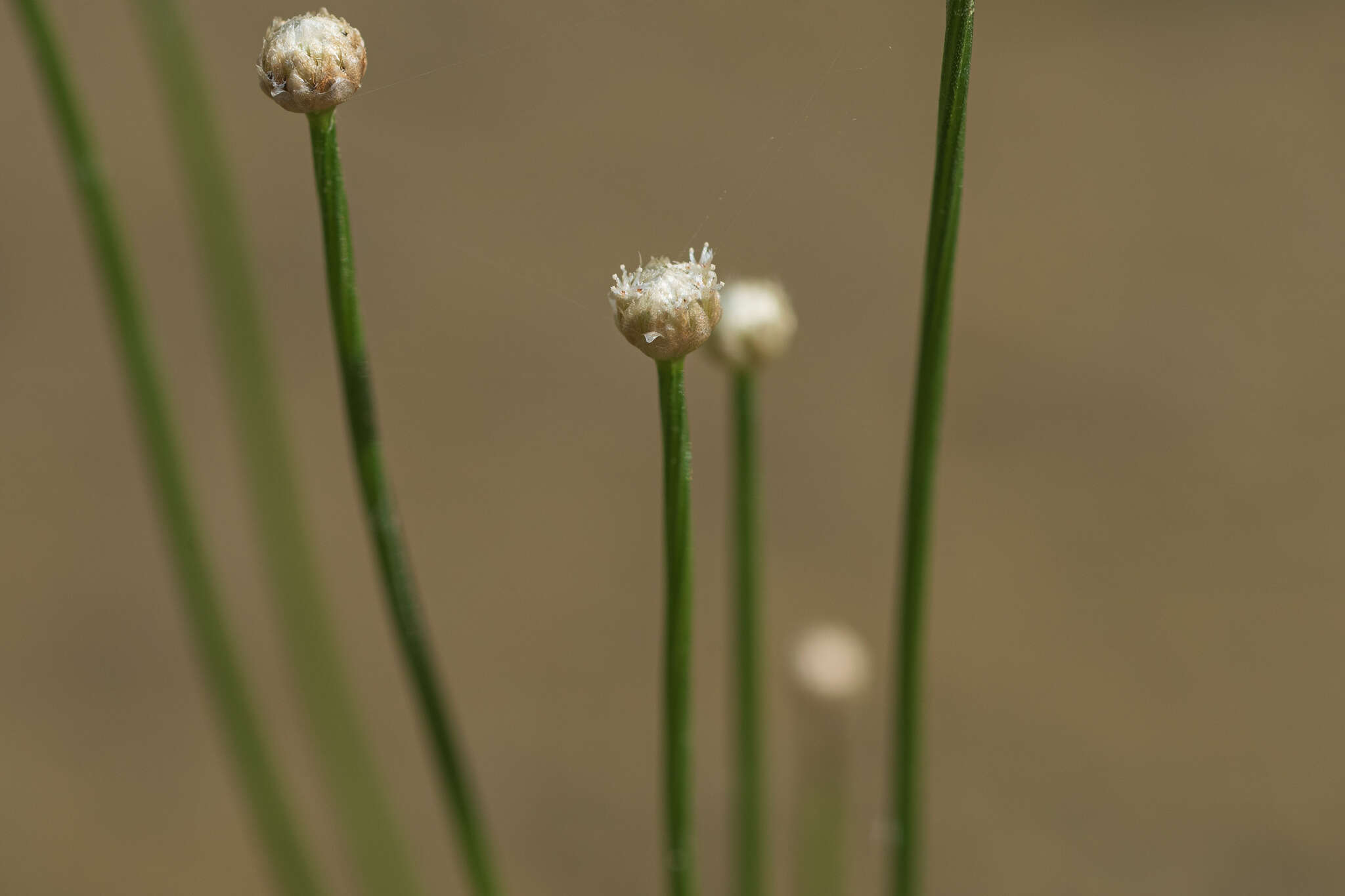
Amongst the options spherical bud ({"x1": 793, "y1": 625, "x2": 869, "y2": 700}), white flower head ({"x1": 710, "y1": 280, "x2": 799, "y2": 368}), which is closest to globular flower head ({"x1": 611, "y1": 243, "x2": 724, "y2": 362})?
white flower head ({"x1": 710, "y1": 280, "x2": 799, "y2": 368})

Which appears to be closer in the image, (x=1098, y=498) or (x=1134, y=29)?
(x=1098, y=498)

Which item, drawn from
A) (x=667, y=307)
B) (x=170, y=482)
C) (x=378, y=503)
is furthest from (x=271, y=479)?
(x=667, y=307)

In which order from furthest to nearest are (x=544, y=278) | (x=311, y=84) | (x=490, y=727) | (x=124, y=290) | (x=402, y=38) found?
1. (x=402, y=38)
2. (x=544, y=278)
3. (x=490, y=727)
4. (x=124, y=290)
5. (x=311, y=84)

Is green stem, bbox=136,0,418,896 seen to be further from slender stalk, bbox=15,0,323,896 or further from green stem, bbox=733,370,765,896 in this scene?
green stem, bbox=733,370,765,896

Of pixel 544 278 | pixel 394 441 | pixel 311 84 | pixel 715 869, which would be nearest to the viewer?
pixel 311 84

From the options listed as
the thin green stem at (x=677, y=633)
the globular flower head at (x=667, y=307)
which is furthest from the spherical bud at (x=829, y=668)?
the globular flower head at (x=667, y=307)

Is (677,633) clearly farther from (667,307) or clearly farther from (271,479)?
(271,479)

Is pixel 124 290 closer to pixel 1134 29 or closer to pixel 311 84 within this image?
pixel 311 84

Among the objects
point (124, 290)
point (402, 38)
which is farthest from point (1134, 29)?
point (124, 290)
